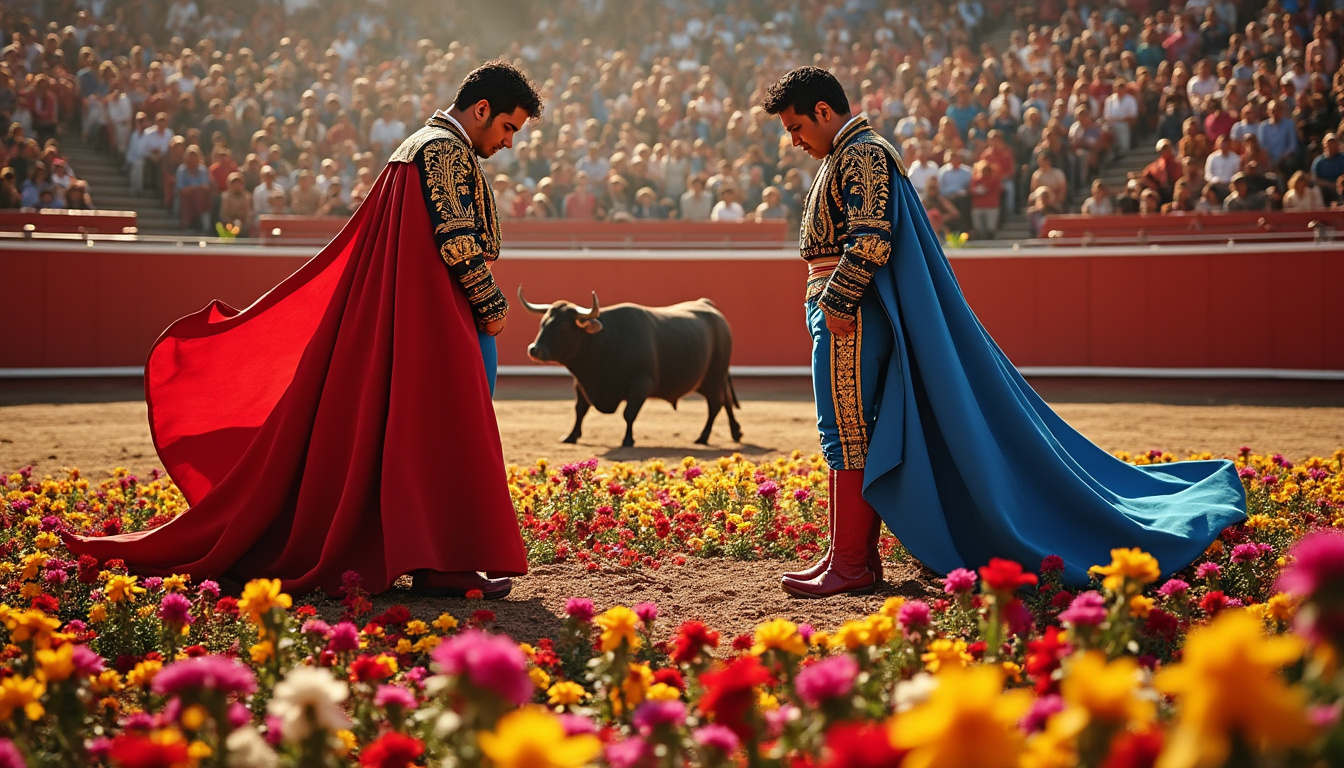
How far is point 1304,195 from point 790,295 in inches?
198

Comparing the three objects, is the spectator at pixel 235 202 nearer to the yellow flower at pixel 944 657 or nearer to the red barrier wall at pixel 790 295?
the red barrier wall at pixel 790 295

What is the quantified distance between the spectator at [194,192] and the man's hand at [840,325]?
1124cm

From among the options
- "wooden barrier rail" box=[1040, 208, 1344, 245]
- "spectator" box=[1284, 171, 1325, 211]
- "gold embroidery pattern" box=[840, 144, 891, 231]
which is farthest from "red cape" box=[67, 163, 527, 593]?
"spectator" box=[1284, 171, 1325, 211]

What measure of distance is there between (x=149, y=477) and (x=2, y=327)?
6.79m

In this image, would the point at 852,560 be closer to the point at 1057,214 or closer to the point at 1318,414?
the point at 1318,414

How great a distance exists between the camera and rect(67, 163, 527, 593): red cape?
12.1 ft

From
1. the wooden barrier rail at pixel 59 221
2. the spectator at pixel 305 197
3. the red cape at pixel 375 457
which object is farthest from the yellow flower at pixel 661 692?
the spectator at pixel 305 197

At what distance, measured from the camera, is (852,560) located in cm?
387

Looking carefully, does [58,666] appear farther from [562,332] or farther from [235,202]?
[235,202]

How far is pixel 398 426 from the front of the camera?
370 centimetres

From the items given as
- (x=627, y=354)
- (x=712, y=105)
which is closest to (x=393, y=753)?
(x=627, y=354)

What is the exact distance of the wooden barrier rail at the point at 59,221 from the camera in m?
12.1

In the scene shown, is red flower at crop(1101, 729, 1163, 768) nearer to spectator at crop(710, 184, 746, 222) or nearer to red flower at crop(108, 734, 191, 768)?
red flower at crop(108, 734, 191, 768)

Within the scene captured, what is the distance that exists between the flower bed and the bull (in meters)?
3.55
